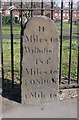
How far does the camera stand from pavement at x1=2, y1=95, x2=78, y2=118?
3.93 meters

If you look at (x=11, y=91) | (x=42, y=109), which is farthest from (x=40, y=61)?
(x=11, y=91)

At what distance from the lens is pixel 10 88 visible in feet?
15.5

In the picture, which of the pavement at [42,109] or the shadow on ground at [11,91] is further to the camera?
the shadow on ground at [11,91]

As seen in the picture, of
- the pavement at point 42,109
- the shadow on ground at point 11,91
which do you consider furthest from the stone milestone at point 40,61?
the shadow on ground at point 11,91

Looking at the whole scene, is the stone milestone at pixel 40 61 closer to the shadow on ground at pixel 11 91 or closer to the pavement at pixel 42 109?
the pavement at pixel 42 109

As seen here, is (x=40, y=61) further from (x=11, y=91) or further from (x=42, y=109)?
(x=11, y=91)

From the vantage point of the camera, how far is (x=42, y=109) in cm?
411

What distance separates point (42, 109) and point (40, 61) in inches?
25.5

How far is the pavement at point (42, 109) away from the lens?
393cm

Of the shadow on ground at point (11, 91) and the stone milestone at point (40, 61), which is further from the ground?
the stone milestone at point (40, 61)

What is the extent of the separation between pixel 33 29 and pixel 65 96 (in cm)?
118

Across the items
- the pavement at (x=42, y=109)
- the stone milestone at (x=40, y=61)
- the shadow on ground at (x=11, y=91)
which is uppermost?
the stone milestone at (x=40, y=61)

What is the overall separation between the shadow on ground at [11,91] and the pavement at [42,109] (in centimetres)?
12

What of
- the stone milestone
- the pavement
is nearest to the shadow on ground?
the pavement
